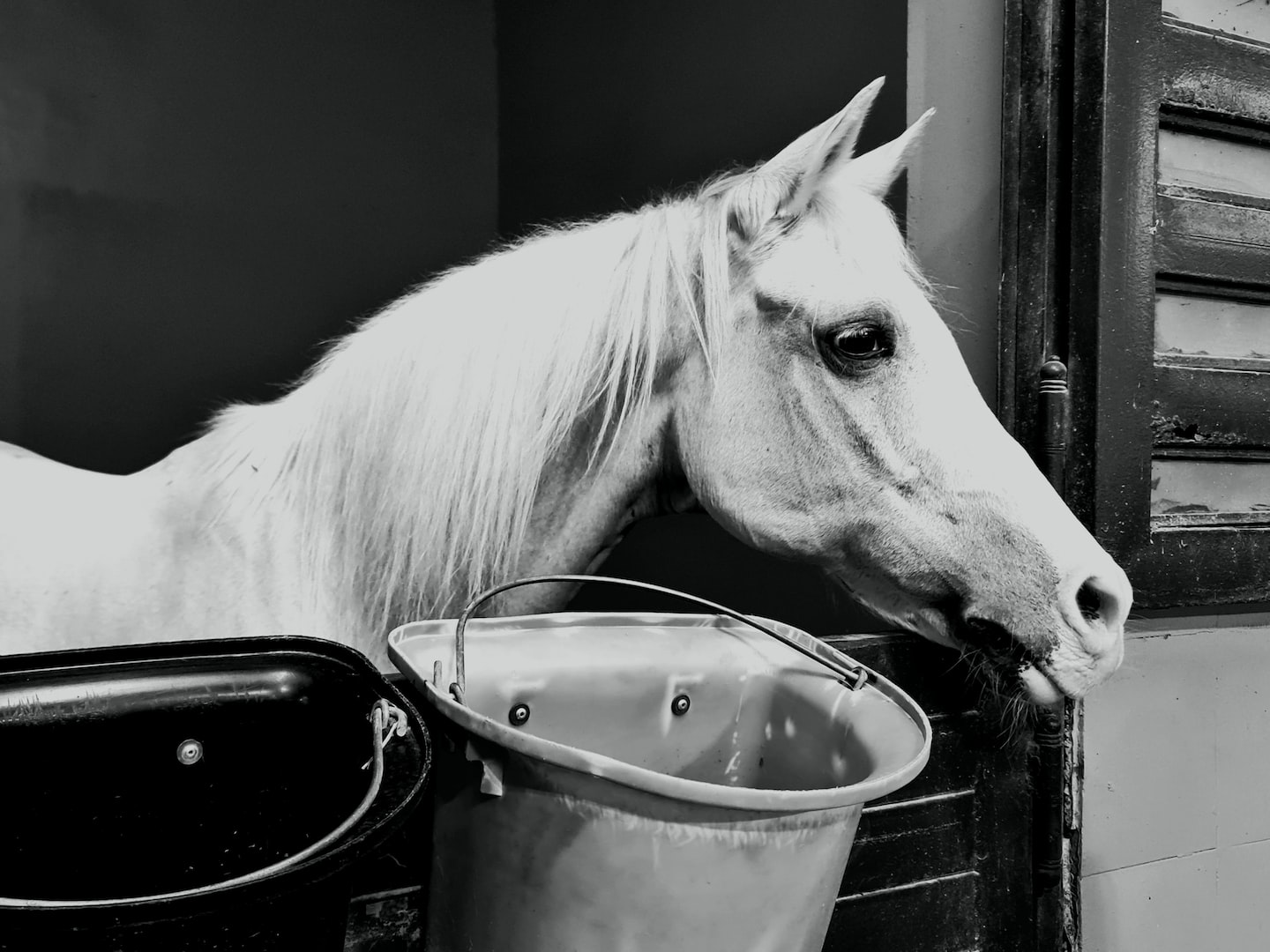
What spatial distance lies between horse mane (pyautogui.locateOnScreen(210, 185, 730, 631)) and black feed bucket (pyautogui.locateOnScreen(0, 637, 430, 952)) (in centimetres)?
27

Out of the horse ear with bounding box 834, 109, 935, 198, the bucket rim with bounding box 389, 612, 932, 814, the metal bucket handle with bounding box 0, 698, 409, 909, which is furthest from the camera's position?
the horse ear with bounding box 834, 109, 935, 198

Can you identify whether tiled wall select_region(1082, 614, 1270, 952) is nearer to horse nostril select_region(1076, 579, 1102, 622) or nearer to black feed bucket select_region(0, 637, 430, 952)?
horse nostril select_region(1076, 579, 1102, 622)

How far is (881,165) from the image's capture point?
0.97 metres

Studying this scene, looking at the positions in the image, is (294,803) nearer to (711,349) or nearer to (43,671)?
(43,671)

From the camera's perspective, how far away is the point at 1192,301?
1.22 m

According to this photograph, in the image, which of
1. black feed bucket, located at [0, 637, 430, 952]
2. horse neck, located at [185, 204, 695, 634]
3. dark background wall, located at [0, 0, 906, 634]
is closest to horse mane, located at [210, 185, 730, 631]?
horse neck, located at [185, 204, 695, 634]

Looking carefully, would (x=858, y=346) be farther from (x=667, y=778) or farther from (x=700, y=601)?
(x=667, y=778)

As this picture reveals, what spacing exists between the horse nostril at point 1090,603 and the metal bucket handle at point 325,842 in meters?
0.62

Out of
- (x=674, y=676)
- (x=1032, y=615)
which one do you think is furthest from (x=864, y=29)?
(x=674, y=676)

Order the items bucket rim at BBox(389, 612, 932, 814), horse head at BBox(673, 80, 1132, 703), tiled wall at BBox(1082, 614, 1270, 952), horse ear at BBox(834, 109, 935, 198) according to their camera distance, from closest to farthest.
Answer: bucket rim at BBox(389, 612, 932, 814), horse head at BBox(673, 80, 1132, 703), horse ear at BBox(834, 109, 935, 198), tiled wall at BBox(1082, 614, 1270, 952)

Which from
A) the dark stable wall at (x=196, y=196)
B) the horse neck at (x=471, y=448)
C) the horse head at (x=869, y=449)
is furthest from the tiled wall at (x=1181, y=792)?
the dark stable wall at (x=196, y=196)

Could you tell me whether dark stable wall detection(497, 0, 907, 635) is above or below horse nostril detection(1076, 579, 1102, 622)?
above

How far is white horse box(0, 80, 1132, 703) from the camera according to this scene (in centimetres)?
81

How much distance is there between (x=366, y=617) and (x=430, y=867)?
334 millimetres
